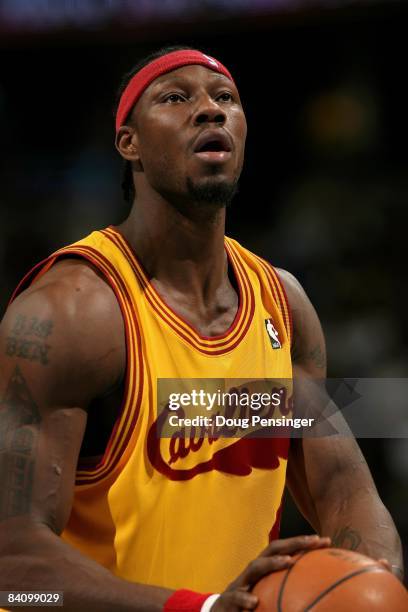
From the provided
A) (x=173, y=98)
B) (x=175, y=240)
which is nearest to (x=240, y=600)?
(x=175, y=240)

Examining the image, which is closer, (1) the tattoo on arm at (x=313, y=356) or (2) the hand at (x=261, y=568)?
(2) the hand at (x=261, y=568)

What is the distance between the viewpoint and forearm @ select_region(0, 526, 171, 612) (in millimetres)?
2674

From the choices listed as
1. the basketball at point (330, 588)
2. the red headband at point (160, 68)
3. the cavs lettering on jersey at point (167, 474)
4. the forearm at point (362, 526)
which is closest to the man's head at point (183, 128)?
the red headband at point (160, 68)

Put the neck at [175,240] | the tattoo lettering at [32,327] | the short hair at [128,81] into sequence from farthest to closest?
the short hair at [128,81]
the neck at [175,240]
the tattoo lettering at [32,327]

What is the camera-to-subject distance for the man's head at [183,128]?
3.36 meters

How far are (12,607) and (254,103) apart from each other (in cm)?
465

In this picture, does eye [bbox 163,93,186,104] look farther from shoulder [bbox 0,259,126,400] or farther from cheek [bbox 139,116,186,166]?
shoulder [bbox 0,259,126,400]

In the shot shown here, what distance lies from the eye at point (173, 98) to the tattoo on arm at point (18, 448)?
1120 millimetres

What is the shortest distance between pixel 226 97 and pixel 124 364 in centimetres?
105

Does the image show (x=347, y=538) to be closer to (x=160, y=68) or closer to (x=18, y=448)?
(x=18, y=448)

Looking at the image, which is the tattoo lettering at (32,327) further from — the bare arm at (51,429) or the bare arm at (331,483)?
the bare arm at (331,483)

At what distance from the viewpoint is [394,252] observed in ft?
21.7

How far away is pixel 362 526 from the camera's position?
11.2 feet

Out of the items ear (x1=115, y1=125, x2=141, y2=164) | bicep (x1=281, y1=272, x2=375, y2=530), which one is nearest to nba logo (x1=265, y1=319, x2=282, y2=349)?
bicep (x1=281, y1=272, x2=375, y2=530)
